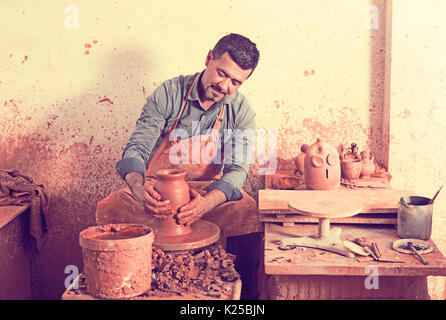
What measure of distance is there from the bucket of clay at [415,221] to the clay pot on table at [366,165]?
1.04 metres

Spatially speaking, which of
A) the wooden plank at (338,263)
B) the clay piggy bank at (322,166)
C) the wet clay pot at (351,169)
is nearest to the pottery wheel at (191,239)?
the wooden plank at (338,263)

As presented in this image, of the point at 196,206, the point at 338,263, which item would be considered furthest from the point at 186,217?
the point at 338,263

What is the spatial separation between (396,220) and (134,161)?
5.39ft

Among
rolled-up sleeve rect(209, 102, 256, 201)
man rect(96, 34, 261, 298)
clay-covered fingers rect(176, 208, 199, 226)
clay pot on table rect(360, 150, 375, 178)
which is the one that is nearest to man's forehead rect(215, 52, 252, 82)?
man rect(96, 34, 261, 298)

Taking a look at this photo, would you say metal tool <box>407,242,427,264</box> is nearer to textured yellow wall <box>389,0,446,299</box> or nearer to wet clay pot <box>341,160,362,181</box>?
wet clay pot <box>341,160,362,181</box>

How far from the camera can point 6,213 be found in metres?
3.76

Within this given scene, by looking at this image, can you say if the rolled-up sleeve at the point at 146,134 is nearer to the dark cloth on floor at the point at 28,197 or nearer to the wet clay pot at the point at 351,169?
the dark cloth on floor at the point at 28,197

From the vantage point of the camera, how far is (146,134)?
3514 millimetres

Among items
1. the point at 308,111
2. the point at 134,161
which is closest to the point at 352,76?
the point at 308,111

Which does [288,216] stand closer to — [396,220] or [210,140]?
[396,220]

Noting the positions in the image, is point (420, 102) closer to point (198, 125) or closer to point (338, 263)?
point (198, 125)

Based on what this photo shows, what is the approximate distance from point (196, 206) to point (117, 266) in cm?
86

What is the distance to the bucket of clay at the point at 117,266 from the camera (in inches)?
83.5

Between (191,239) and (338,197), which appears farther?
(338,197)
